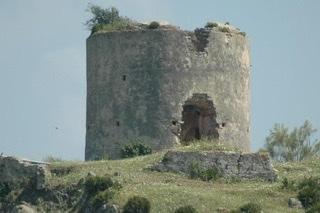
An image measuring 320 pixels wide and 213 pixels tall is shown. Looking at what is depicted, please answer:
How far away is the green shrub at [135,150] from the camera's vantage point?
39.4 metres

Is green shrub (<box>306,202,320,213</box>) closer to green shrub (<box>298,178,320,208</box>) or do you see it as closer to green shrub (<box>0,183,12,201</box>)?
green shrub (<box>298,178,320,208</box>)

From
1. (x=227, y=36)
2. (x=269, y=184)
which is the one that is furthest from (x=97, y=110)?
(x=269, y=184)

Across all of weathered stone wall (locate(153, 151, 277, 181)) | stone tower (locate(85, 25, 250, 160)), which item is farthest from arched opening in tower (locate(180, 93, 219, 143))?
weathered stone wall (locate(153, 151, 277, 181))

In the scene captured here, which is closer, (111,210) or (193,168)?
(111,210)

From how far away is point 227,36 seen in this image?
136 feet

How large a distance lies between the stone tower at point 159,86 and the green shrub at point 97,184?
560 centimetres

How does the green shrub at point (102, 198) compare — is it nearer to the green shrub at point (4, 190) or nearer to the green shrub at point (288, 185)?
the green shrub at point (4, 190)

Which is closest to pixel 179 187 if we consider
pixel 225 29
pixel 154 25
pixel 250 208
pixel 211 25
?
pixel 250 208

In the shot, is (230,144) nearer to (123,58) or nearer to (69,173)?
(123,58)

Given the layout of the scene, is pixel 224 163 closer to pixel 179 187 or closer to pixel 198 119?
pixel 179 187

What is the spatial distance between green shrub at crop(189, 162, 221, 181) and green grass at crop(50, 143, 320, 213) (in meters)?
0.18

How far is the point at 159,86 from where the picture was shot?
40.0 metres

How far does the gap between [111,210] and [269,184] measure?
4.54m

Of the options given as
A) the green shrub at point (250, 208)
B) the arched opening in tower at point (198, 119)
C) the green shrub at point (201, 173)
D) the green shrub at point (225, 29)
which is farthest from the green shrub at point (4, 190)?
the green shrub at point (225, 29)
